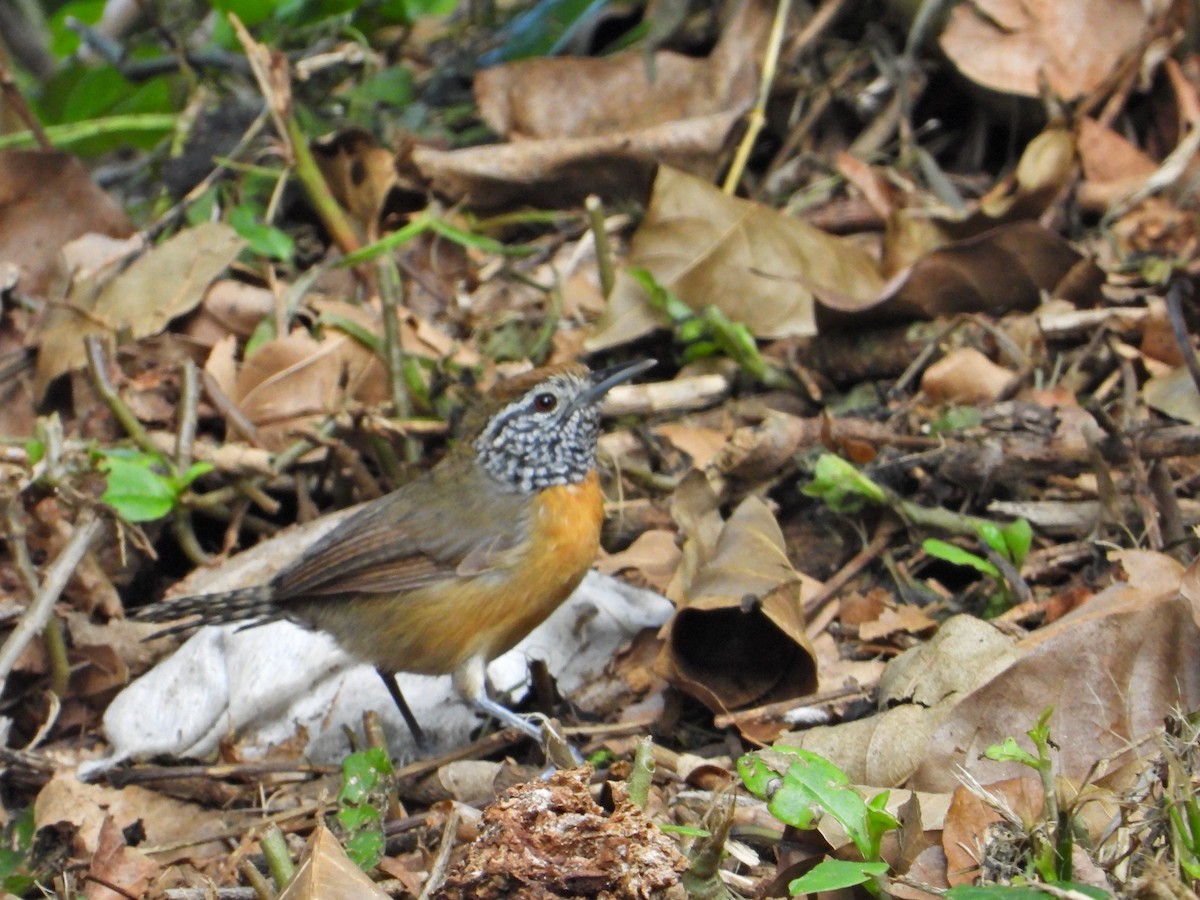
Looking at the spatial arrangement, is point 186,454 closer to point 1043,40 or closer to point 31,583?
point 31,583

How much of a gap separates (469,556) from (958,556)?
1.67 metres

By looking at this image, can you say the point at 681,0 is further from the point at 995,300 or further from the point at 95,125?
the point at 95,125

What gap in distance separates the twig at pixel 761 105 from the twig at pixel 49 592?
3326mm

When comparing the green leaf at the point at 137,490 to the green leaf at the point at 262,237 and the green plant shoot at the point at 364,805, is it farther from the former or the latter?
the green plant shoot at the point at 364,805

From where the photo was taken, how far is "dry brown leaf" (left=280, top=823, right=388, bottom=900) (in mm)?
3232

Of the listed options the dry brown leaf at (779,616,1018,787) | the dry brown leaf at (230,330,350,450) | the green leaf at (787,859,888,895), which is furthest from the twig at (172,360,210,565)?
the green leaf at (787,859,888,895)

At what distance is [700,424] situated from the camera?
5.84 metres

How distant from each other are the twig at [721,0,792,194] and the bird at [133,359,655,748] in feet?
6.79

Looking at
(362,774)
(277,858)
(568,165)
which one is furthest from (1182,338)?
(277,858)

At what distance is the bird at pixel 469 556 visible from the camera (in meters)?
4.81

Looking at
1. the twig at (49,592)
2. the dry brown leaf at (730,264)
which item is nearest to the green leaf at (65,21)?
the dry brown leaf at (730,264)

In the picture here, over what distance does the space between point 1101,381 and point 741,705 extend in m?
2.15

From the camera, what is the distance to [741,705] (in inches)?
174

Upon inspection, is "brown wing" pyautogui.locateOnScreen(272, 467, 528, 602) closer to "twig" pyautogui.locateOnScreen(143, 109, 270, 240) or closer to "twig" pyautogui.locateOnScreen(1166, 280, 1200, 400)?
"twig" pyautogui.locateOnScreen(1166, 280, 1200, 400)
